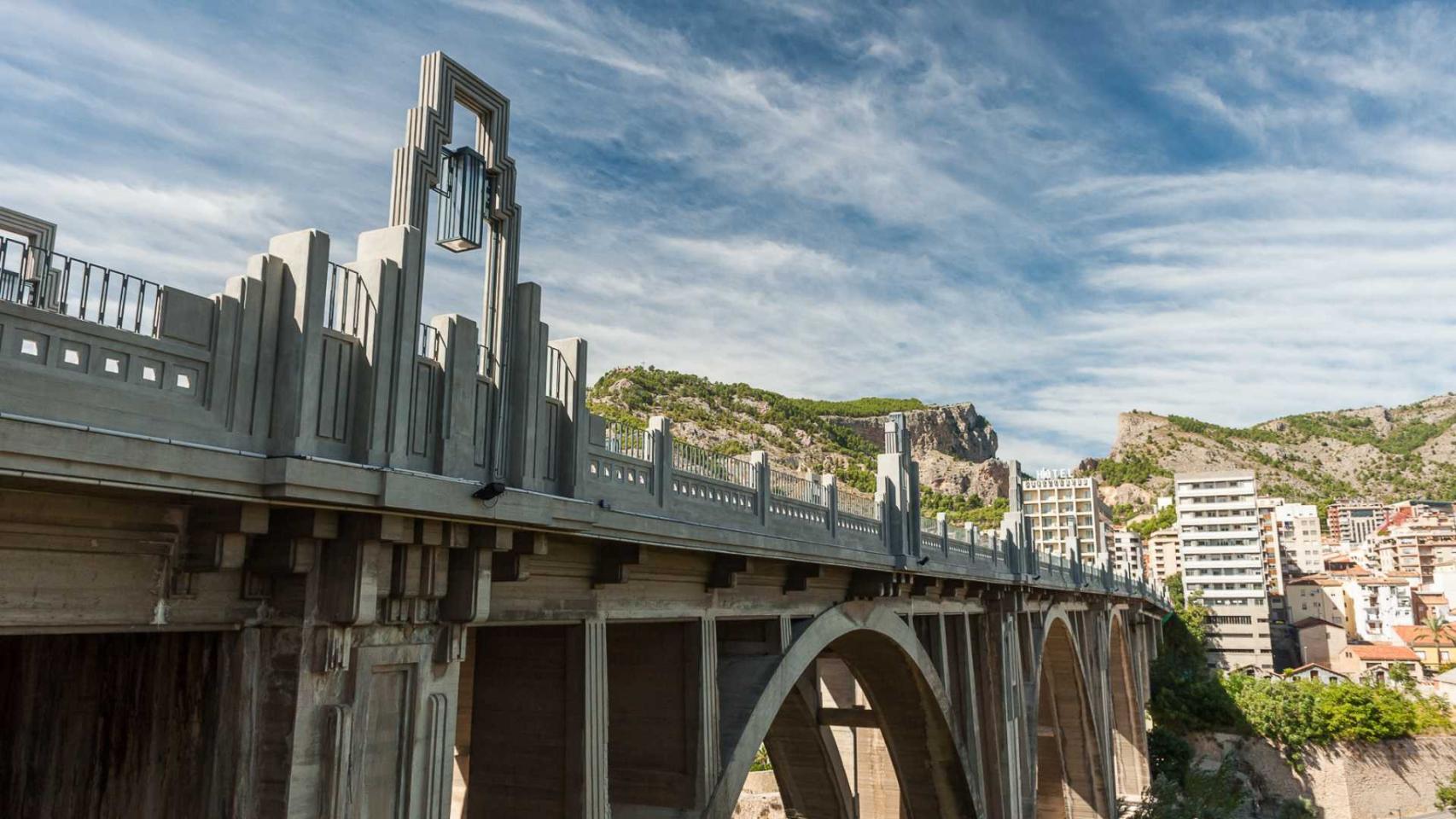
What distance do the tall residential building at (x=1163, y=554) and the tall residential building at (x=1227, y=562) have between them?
27136mm

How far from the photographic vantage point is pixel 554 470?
33.8ft

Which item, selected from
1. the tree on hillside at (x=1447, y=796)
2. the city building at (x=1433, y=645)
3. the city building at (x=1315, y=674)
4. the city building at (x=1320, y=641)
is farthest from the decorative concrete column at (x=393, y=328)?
the city building at (x=1320, y=641)

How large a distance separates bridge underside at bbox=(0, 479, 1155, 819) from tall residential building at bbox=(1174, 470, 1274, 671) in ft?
313

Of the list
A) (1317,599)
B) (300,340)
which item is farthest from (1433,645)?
(300,340)

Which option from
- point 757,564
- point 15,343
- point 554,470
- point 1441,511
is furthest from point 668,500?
point 1441,511

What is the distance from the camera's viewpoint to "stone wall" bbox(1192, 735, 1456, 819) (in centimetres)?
6425

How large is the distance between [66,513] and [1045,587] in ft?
110

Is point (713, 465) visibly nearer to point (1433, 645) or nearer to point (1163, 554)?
point (1433, 645)

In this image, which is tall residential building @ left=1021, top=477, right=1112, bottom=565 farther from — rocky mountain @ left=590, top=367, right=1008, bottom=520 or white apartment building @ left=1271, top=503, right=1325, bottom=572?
white apartment building @ left=1271, top=503, right=1325, bottom=572

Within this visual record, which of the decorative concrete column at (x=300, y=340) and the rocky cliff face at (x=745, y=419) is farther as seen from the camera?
the rocky cliff face at (x=745, y=419)

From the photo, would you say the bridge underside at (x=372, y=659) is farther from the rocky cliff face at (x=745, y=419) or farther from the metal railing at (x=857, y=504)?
the rocky cliff face at (x=745, y=419)

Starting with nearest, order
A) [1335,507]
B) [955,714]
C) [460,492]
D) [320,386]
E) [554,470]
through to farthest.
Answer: [320,386] < [460,492] < [554,470] < [955,714] < [1335,507]

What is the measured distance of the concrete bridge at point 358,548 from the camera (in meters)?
6.22

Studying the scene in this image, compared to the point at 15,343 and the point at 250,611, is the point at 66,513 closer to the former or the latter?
the point at 15,343
